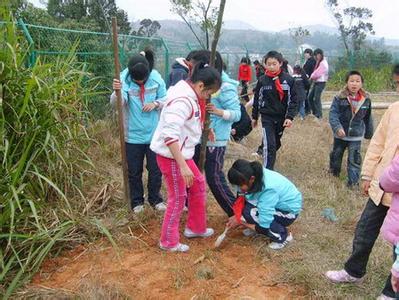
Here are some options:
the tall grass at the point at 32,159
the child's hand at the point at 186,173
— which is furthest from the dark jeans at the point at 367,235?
the tall grass at the point at 32,159

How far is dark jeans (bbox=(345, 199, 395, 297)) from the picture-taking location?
2.64 meters

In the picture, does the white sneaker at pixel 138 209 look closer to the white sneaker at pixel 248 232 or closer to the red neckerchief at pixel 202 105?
the white sneaker at pixel 248 232

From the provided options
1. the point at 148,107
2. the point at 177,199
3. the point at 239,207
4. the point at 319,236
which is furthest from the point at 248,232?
the point at 148,107

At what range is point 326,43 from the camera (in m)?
58.4

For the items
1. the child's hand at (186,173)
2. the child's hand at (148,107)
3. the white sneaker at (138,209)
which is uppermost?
the child's hand at (148,107)

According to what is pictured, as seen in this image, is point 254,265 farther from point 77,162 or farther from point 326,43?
point 326,43

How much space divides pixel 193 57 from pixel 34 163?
1.47 meters

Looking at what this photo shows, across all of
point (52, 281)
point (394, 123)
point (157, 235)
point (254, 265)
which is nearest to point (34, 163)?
point (52, 281)

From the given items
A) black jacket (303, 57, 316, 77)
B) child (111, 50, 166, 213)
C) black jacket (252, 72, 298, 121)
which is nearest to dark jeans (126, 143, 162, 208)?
child (111, 50, 166, 213)

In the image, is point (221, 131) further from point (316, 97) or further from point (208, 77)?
point (316, 97)

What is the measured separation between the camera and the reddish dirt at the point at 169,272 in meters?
2.79

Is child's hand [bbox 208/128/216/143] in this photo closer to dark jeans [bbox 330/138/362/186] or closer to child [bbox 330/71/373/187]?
child [bbox 330/71/373/187]

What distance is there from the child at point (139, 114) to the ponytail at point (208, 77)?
A: 2.71ft

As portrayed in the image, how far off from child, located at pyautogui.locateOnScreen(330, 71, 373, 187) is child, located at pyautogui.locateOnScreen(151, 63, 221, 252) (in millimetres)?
2302
